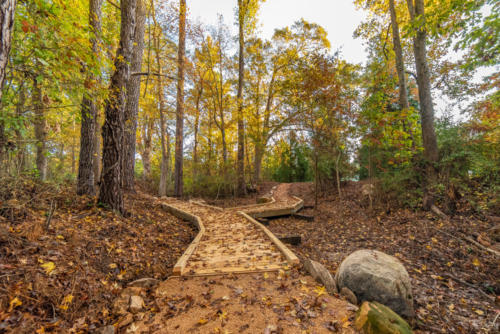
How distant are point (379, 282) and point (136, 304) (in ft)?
10.1

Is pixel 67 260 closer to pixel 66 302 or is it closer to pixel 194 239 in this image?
pixel 66 302

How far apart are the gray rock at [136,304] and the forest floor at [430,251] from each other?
3.22 m

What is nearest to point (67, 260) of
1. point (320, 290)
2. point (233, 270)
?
point (233, 270)

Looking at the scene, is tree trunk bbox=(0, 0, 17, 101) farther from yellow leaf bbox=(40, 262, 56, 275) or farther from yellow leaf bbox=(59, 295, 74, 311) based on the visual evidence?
yellow leaf bbox=(59, 295, 74, 311)

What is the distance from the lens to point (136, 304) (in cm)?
240

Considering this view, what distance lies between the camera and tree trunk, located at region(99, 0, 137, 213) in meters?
4.46

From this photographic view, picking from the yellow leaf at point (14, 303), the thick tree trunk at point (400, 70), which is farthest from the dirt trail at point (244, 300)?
the thick tree trunk at point (400, 70)

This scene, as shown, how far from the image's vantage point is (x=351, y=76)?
8664mm

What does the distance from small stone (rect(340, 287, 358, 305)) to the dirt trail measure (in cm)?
39

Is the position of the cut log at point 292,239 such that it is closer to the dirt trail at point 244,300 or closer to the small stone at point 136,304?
the dirt trail at point 244,300

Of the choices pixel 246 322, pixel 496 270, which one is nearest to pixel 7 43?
pixel 246 322

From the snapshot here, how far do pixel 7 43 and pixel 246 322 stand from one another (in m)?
3.21

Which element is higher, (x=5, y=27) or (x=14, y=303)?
(x=5, y=27)

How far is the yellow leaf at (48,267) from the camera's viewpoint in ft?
7.58
